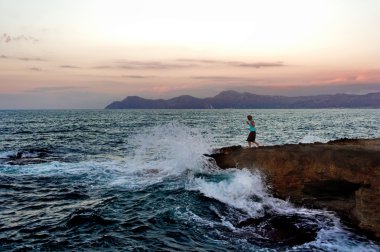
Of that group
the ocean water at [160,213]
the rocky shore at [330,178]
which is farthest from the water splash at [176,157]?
the rocky shore at [330,178]

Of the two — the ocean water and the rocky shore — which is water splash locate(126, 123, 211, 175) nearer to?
the ocean water

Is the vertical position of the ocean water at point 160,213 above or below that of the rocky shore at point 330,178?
below

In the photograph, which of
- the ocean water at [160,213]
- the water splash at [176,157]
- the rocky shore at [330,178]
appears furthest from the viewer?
the water splash at [176,157]

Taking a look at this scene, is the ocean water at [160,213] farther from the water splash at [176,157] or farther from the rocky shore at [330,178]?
the rocky shore at [330,178]

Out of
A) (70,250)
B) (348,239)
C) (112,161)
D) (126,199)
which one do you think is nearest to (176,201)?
(126,199)

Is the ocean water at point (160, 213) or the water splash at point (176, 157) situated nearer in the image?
the ocean water at point (160, 213)

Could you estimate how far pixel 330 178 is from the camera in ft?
49.3

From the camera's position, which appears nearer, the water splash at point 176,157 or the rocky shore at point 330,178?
the rocky shore at point 330,178

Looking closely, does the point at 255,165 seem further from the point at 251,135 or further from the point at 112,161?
the point at 112,161

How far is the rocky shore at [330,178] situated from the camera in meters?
12.6

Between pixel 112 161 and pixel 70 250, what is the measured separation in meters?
18.5

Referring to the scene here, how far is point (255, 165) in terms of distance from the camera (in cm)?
1817

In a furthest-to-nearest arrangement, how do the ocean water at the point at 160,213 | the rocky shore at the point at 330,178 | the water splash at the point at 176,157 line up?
the water splash at the point at 176,157 → the rocky shore at the point at 330,178 → the ocean water at the point at 160,213

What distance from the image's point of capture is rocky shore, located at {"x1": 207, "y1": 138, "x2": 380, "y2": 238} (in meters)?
12.6
